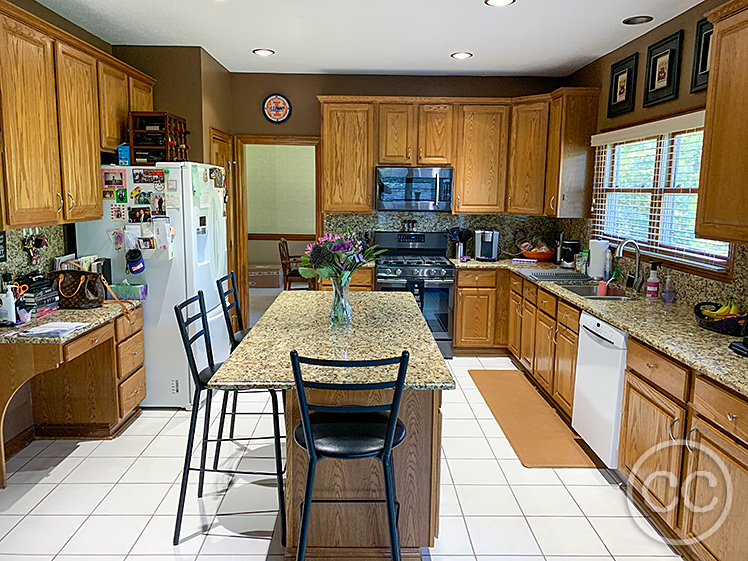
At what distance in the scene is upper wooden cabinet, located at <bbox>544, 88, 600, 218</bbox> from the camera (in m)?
4.69

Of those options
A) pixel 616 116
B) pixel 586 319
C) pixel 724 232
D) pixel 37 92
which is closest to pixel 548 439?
pixel 586 319

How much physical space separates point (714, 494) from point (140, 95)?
14.1ft

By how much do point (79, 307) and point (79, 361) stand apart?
1.07 feet

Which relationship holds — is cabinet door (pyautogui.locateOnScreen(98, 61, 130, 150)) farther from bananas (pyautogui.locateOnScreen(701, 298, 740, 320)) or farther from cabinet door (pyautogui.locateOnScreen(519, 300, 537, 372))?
bananas (pyautogui.locateOnScreen(701, 298, 740, 320))

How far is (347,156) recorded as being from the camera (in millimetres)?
5250

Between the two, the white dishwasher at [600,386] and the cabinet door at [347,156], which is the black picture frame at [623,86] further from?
the cabinet door at [347,156]

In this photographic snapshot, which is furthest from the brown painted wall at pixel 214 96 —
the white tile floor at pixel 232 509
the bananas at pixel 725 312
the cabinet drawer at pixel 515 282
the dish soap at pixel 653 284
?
the bananas at pixel 725 312

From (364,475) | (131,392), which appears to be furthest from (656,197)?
(131,392)

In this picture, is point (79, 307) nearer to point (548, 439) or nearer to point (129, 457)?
point (129, 457)

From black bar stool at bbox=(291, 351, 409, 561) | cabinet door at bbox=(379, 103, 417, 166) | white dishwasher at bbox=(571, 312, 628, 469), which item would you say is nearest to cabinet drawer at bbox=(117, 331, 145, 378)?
black bar stool at bbox=(291, 351, 409, 561)

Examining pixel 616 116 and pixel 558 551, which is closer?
pixel 558 551

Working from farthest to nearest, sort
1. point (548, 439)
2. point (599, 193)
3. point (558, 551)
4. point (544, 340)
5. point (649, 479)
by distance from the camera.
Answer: point (599, 193) < point (544, 340) < point (548, 439) < point (649, 479) < point (558, 551)

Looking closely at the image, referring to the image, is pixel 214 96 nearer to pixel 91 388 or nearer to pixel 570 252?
pixel 91 388

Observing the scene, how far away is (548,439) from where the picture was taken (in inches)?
140
